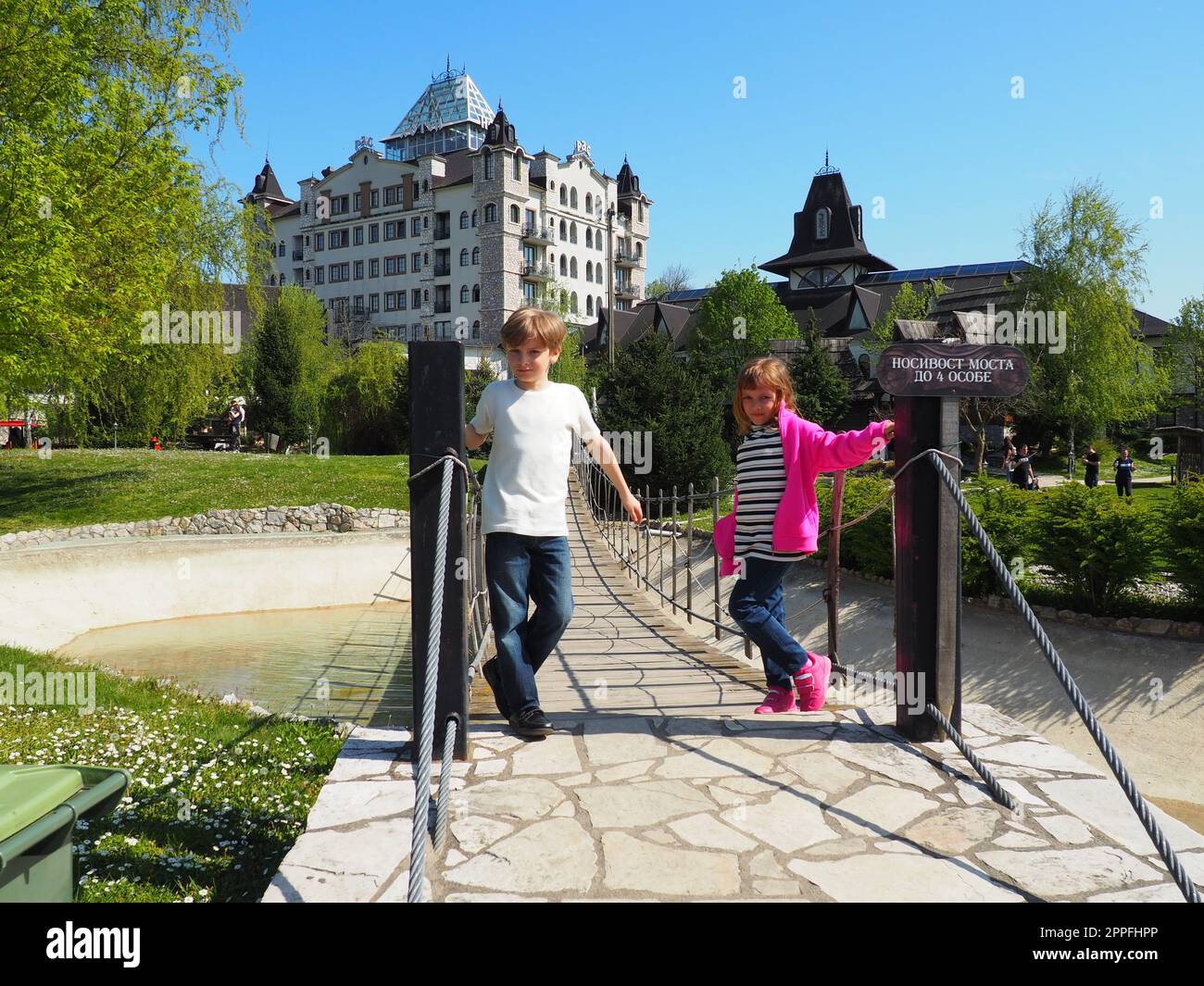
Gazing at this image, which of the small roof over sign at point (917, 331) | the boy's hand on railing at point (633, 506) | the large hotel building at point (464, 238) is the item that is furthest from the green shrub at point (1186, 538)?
the large hotel building at point (464, 238)

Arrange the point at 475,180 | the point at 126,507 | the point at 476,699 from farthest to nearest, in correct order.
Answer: the point at 475,180, the point at 126,507, the point at 476,699

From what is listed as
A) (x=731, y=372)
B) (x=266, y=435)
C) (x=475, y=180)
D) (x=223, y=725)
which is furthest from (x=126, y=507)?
(x=475, y=180)

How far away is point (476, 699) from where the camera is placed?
4.56 m

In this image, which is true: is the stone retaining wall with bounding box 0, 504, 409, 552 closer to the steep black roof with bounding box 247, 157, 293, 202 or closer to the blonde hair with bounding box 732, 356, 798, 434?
the blonde hair with bounding box 732, 356, 798, 434

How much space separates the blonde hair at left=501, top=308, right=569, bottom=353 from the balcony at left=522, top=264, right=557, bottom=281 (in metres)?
56.4

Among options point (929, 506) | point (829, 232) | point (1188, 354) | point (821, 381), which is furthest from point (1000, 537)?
point (829, 232)

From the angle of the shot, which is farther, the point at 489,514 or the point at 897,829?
the point at 489,514

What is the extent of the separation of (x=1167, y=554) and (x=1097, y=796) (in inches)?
301

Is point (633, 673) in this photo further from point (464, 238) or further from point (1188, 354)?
point (464, 238)

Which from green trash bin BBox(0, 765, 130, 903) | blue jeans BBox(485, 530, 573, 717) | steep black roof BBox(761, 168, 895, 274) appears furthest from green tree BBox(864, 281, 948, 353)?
green trash bin BBox(0, 765, 130, 903)

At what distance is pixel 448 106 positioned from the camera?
83312mm

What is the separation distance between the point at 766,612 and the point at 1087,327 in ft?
107
